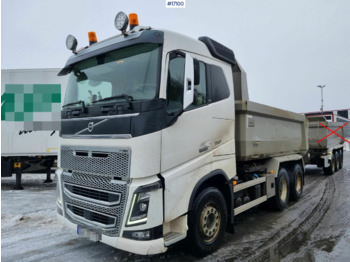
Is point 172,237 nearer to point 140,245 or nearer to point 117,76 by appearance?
point 140,245

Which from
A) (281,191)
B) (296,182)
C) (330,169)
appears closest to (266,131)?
(281,191)

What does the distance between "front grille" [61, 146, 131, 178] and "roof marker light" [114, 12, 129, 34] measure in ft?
5.27

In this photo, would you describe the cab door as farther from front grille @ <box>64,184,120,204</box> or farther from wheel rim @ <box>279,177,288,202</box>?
wheel rim @ <box>279,177,288,202</box>

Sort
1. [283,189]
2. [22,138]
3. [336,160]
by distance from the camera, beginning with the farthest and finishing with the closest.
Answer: [336,160] → [22,138] → [283,189]

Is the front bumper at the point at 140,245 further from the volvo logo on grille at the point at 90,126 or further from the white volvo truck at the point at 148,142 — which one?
the volvo logo on grille at the point at 90,126

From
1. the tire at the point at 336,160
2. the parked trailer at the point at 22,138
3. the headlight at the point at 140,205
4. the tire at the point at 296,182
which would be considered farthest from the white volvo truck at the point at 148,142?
the tire at the point at 336,160

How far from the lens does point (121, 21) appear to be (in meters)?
3.44

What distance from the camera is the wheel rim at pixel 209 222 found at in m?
3.75

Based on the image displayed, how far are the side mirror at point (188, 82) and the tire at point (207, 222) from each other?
1.33 meters

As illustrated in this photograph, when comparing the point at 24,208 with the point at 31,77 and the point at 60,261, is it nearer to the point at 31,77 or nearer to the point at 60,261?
the point at 60,261

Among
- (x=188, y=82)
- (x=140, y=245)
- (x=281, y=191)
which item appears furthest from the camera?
(x=281, y=191)

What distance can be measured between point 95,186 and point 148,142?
1.00 meters

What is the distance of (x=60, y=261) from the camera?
3.71m

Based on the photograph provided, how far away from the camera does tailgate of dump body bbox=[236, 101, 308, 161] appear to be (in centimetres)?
478
